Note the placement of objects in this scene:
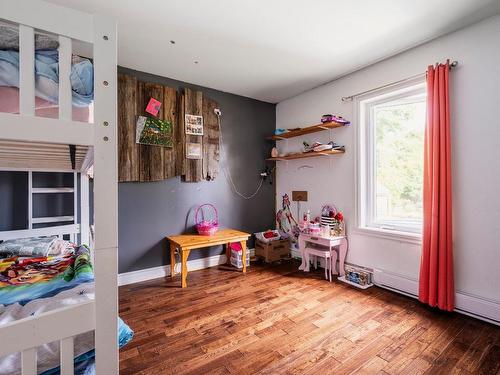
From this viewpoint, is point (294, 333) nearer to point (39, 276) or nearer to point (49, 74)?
point (39, 276)

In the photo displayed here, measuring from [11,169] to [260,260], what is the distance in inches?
110

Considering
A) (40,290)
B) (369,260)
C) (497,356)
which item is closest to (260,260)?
(369,260)

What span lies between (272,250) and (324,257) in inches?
28.7

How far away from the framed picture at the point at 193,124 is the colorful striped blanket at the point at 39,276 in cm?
181

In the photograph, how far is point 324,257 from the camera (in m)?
2.91

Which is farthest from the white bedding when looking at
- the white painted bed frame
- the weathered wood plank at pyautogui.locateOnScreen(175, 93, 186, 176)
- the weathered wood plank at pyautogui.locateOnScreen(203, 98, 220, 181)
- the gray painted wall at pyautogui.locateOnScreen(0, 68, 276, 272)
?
the weathered wood plank at pyautogui.locateOnScreen(203, 98, 220, 181)

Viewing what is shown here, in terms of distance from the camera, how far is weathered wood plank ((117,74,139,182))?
260cm

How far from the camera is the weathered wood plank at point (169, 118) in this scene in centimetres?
288

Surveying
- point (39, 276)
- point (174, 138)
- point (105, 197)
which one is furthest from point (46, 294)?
point (174, 138)

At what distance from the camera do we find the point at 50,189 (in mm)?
2268

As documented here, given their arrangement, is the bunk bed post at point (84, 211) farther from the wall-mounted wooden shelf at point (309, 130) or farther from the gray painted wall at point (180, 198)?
the wall-mounted wooden shelf at point (309, 130)

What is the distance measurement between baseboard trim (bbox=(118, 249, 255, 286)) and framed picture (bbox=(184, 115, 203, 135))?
5.19ft

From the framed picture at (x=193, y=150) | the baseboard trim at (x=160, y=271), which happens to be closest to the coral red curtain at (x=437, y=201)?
the baseboard trim at (x=160, y=271)

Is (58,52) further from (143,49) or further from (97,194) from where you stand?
(143,49)
